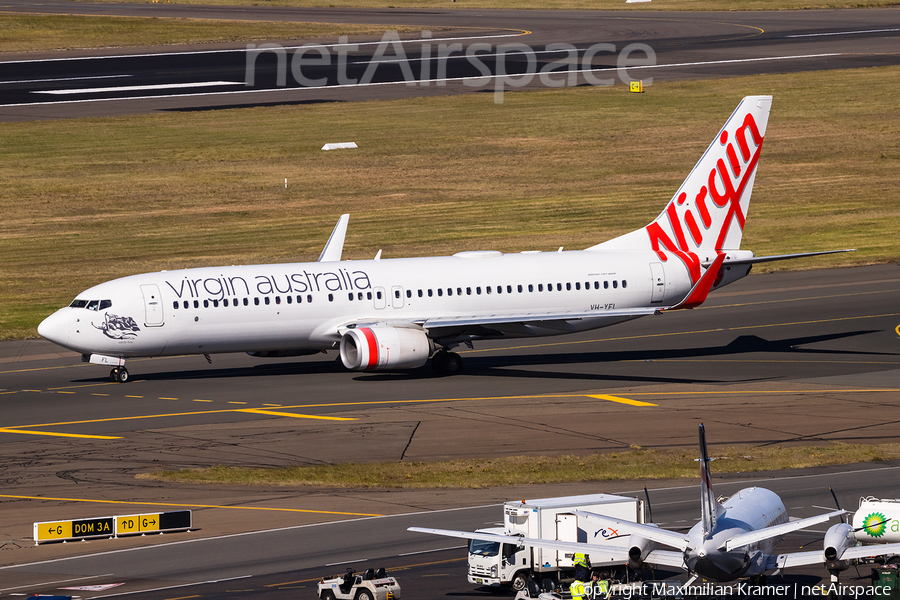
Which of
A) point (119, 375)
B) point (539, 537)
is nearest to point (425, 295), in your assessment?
point (119, 375)

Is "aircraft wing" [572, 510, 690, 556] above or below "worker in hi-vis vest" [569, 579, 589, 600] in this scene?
above

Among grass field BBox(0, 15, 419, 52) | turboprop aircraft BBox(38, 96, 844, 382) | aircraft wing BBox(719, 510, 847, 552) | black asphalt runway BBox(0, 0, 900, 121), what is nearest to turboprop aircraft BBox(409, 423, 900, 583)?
aircraft wing BBox(719, 510, 847, 552)

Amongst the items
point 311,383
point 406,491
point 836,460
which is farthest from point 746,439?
point 311,383

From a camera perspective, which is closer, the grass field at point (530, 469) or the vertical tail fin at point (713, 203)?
the grass field at point (530, 469)

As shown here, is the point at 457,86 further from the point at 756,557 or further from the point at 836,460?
the point at 756,557

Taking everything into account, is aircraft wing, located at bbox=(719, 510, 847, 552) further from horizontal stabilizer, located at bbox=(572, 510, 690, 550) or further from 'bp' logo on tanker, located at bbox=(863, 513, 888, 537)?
'bp' logo on tanker, located at bbox=(863, 513, 888, 537)

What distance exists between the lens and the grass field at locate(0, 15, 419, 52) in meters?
155

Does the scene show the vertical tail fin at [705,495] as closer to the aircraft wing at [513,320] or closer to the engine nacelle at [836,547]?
the engine nacelle at [836,547]

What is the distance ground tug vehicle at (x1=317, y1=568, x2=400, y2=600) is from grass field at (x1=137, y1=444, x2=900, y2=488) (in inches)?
507

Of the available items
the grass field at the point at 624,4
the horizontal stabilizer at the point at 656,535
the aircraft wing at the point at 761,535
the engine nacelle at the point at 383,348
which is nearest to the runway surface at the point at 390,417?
the engine nacelle at the point at 383,348

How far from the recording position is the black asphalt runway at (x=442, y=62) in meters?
130

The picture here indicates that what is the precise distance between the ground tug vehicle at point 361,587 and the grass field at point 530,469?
12.9 m

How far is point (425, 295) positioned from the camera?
61219 mm

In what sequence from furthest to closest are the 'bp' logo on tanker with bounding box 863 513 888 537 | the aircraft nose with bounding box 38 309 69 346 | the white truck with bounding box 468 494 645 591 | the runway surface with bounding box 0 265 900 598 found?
the aircraft nose with bounding box 38 309 69 346
the runway surface with bounding box 0 265 900 598
the 'bp' logo on tanker with bounding box 863 513 888 537
the white truck with bounding box 468 494 645 591
